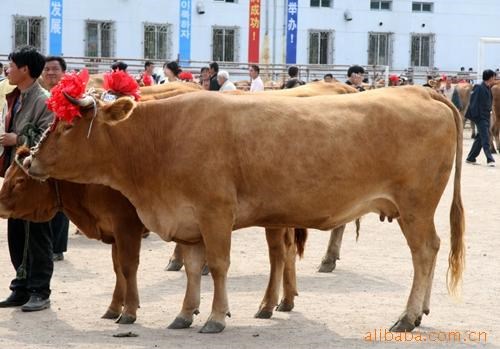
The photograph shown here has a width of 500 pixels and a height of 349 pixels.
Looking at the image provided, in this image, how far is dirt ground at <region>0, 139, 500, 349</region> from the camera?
7273 millimetres

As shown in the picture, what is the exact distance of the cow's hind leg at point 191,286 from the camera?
7.65 m

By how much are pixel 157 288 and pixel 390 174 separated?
263cm

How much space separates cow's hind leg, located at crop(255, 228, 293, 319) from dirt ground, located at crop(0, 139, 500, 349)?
0.11 metres

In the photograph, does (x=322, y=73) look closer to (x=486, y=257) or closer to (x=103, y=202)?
(x=486, y=257)

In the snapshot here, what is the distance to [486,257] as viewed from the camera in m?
10.8

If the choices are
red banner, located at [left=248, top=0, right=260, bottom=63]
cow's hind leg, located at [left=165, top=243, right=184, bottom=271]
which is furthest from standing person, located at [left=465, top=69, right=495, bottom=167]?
red banner, located at [left=248, top=0, right=260, bottom=63]

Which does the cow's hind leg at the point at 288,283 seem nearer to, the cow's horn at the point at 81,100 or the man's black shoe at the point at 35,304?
the man's black shoe at the point at 35,304

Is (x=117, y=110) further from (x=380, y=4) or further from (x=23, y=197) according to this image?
(x=380, y=4)

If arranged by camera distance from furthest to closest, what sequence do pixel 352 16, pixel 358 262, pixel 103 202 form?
1. pixel 352 16
2. pixel 358 262
3. pixel 103 202

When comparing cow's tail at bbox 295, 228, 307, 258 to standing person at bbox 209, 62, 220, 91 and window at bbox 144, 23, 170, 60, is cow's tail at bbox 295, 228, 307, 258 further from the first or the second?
window at bbox 144, 23, 170, 60

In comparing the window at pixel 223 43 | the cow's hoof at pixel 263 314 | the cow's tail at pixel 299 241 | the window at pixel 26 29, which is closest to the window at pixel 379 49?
the window at pixel 223 43

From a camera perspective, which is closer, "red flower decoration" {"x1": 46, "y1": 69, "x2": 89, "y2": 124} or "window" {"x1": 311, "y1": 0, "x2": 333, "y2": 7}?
"red flower decoration" {"x1": 46, "y1": 69, "x2": 89, "y2": 124}

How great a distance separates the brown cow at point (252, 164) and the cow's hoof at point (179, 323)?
0.32ft

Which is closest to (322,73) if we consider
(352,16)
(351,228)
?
(352,16)
